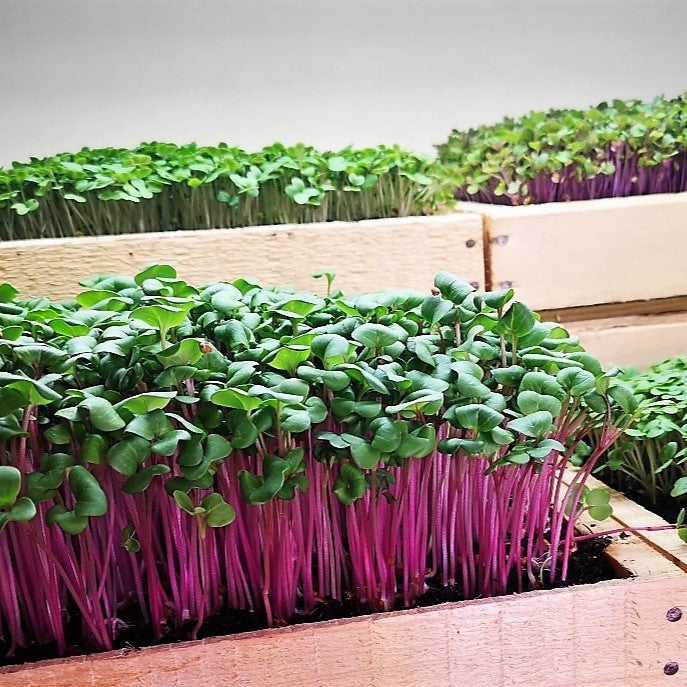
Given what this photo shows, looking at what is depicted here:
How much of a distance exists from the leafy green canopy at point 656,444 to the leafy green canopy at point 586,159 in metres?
0.71

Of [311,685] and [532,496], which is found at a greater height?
[532,496]

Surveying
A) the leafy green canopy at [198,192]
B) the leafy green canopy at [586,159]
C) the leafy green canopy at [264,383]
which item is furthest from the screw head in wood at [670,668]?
the leafy green canopy at [586,159]

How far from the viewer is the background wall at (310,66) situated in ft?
7.89

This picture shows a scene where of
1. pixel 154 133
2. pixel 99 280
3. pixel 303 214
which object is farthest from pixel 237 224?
pixel 154 133

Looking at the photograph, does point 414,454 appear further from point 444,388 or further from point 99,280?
point 99,280

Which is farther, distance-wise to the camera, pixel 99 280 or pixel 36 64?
pixel 36 64

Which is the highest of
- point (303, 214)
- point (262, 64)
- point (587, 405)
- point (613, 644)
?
point (262, 64)

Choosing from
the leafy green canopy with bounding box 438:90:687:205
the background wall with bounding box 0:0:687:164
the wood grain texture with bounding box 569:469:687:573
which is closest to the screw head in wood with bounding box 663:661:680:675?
the wood grain texture with bounding box 569:469:687:573

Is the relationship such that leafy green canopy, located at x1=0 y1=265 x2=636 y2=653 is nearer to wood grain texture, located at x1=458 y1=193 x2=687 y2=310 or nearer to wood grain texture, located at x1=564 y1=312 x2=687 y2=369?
wood grain texture, located at x1=458 y1=193 x2=687 y2=310

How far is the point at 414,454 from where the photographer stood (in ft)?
2.93

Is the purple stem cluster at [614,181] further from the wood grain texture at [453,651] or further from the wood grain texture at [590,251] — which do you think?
the wood grain texture at [453,651]

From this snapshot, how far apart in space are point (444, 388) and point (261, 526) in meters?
0.28

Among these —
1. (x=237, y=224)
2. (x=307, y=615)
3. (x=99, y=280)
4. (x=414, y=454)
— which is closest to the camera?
(x=414, y=454)

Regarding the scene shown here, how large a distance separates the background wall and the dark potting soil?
5.91 ft
